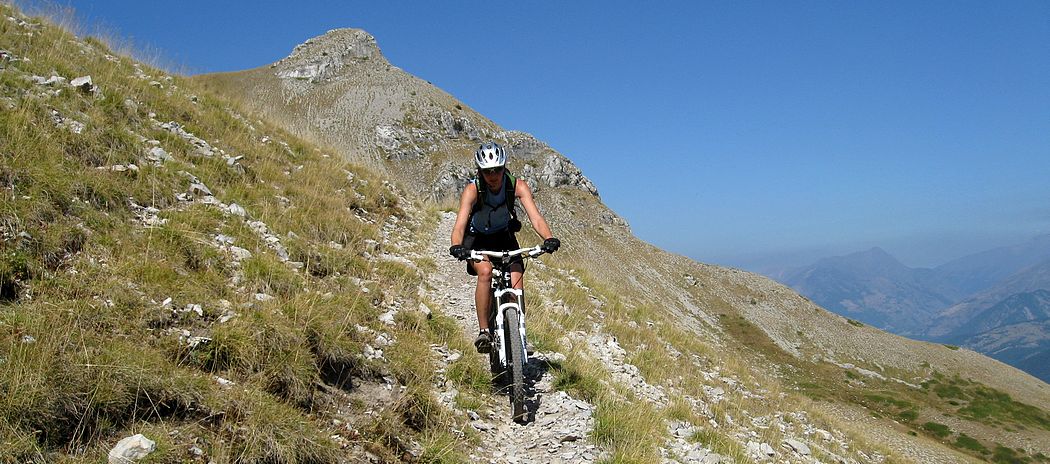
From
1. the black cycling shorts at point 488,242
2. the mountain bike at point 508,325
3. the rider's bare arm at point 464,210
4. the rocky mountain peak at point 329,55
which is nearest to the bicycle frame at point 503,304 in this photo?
the mountain bike at point 508,325

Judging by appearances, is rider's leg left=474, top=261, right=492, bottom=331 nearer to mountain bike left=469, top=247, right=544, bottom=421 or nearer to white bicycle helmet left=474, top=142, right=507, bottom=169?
mountain bike left=469, top=247, right=544, bottom=421

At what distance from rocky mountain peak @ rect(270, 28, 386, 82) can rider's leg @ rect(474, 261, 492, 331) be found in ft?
287

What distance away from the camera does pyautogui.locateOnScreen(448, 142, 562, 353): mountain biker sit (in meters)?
6.58

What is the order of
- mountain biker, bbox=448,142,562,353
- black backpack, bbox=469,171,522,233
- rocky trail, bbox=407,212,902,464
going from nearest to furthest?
rocky trail, bbox=407,212,902,464, mountain biker, bbox=448,142,562,353, black backpack, bbox=469,171,522,233

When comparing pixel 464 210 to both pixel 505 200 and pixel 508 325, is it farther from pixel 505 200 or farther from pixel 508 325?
pixel 508 325

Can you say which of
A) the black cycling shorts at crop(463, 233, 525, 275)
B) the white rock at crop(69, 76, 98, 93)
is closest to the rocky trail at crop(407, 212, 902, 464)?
the black cycling shorts at crop(463, 233, 525, 275)

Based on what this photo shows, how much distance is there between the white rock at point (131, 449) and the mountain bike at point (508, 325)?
11.4 ft

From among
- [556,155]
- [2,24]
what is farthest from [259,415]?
[556,155]

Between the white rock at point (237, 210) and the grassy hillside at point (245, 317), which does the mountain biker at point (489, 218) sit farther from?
the white rock at point (237, 210)

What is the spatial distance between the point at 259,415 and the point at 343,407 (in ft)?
3.63

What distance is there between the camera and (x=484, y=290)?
6.52 metres

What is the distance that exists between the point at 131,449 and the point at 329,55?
3789 inches

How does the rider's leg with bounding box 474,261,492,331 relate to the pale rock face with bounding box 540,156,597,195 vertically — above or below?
below

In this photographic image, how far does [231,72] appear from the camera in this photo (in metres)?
88.9
